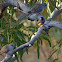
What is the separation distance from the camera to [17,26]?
6.54ft

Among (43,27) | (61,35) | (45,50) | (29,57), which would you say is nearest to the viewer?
(43,27)

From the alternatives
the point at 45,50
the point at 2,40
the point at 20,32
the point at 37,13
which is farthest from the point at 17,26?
the point at 45,50

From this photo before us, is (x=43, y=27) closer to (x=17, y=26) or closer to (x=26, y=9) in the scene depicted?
(x=26, y=9)

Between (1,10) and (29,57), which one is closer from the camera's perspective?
(1,10)

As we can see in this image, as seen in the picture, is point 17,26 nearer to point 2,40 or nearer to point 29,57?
point 2,40

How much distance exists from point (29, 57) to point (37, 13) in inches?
172

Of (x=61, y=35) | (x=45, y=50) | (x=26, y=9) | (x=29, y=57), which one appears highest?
(x=26, y=9)

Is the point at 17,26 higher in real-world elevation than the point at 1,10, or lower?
lower

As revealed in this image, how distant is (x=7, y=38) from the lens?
1988 mm

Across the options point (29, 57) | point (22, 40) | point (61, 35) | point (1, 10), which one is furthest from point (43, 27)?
point (29, 57)

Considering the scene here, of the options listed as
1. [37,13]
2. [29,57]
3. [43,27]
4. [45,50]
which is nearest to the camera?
[43,27]

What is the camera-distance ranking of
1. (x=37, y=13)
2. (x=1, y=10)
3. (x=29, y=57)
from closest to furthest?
(x=37, y=13) < (x=1, y=10) < (x=29, y=57)

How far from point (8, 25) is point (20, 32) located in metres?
0.16

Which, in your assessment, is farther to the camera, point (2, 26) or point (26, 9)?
point (2, 26)
